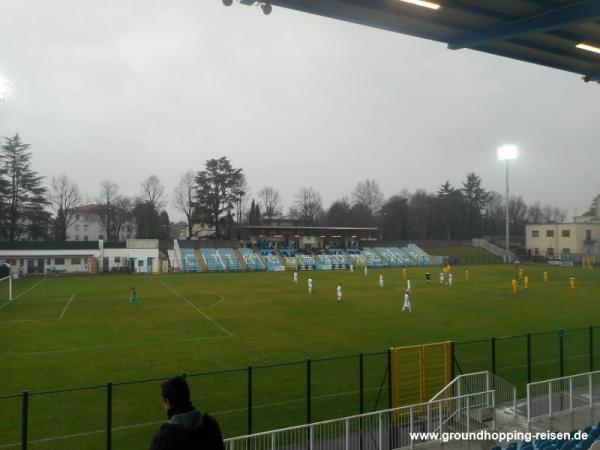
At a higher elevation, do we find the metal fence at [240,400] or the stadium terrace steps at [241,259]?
the stadium terrace steps at [241,259]

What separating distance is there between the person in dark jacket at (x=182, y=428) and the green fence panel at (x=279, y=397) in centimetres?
664

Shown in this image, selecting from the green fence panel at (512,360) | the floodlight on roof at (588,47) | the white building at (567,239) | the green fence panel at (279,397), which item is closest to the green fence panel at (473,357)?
the green fence panel at (512,360)

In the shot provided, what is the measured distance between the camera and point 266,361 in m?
15.6

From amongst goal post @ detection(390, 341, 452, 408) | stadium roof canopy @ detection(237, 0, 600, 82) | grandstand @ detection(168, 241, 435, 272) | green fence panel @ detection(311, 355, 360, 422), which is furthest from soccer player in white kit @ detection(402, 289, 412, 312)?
grandstand @ detection(168, 241, 435, 272)

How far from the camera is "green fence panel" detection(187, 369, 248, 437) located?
10.2 metres

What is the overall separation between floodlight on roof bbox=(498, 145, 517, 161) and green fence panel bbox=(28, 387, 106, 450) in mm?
63189


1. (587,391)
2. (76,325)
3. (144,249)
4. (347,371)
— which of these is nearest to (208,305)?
(76,325)

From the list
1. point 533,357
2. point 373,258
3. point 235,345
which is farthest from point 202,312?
point 373,258

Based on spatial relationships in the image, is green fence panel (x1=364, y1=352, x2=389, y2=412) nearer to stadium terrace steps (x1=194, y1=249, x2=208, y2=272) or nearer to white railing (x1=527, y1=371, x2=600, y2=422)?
white railing (x1=527, y1=371, x2=600, y2=422)

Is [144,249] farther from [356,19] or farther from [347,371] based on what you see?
[356,19]

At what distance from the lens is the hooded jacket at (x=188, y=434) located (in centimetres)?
312

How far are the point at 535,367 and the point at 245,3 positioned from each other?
44.9 ft

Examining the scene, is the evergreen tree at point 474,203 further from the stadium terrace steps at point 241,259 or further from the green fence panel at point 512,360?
the green fence panel at point 512,360

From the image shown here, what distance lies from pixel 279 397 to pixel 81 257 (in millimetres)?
55136
